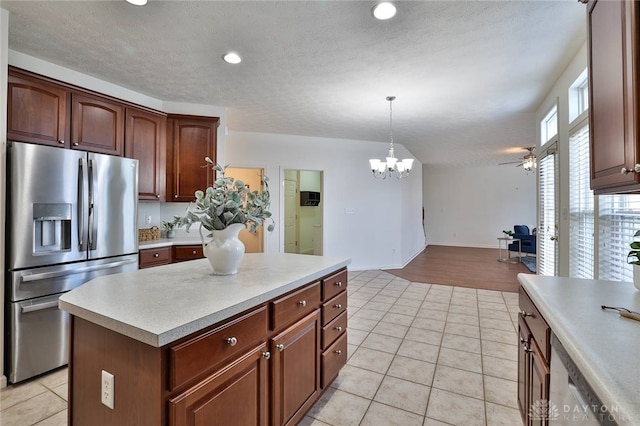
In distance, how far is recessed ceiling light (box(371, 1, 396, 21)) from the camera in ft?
6.07

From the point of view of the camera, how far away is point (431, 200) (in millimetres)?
10016

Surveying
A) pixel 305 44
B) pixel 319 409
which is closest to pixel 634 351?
pixel 319 409

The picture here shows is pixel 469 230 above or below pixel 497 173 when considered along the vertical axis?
below

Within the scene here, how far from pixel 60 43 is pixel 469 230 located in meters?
10.1

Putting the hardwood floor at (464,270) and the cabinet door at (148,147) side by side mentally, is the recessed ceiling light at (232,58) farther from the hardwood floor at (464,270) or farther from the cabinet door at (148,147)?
the hardwood floor at (464,270)

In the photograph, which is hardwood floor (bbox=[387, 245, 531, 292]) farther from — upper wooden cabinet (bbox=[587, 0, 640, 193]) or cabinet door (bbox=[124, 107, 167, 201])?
cabinet door (bbox=[124, 107, 167, 201])

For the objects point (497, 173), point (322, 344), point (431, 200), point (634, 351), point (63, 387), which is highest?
point (497, 173)

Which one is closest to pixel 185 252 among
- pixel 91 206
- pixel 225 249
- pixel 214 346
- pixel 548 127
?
pixel 91 206

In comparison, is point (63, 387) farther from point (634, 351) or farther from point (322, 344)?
point (634, 351)

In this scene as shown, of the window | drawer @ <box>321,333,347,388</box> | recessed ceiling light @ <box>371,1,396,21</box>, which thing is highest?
recessed ceiling light @ <box>371,1,396,21</box>

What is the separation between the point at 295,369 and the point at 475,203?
9443 millimetres

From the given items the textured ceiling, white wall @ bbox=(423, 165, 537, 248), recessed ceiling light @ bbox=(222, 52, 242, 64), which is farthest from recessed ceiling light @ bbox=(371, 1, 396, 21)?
white wall @ bbox=(423, 165, 537, 248)

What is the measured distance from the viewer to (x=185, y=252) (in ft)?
10.5

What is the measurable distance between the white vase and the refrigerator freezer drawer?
1647 mm
